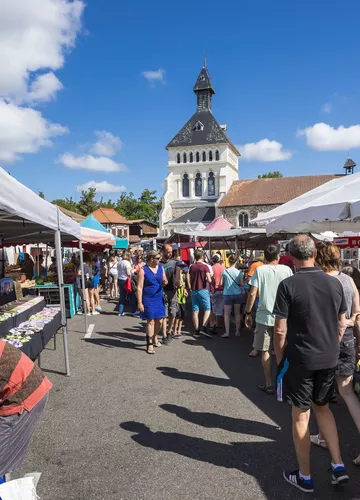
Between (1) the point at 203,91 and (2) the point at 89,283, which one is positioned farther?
(1) the point at 203,91

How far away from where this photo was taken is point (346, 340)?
3.22m

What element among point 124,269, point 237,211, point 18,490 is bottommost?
point 18,490

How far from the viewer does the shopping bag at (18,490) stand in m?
1.89

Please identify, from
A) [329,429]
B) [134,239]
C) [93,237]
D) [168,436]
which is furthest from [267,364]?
[134,239]

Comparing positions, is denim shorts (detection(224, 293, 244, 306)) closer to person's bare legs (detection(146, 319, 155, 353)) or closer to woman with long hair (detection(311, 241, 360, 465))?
person's bare legs (detection(146, 319, 155, 353))

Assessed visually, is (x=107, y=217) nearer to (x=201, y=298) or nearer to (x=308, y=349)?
(x=201, y=298)

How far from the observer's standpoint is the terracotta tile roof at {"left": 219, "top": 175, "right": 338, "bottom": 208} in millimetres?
47000

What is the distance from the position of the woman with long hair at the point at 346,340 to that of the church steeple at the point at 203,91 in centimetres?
A: 6396

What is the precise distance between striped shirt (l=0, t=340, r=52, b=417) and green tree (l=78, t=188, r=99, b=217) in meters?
60.2

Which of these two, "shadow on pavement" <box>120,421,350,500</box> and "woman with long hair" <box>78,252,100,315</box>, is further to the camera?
"woman with long hair" <box>78,252,100,315</box>

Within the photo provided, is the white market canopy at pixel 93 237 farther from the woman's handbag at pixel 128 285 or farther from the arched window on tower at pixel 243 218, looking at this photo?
the arched window on tower at pixel 243 218

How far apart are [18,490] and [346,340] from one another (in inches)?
103

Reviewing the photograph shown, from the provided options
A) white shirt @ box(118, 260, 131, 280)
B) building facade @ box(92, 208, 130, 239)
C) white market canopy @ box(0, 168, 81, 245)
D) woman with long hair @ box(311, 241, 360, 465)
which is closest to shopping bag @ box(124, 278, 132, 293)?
white shirt @ box(118, 260, 131, 280)

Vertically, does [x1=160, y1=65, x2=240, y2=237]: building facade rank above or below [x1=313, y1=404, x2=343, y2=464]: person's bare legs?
above
